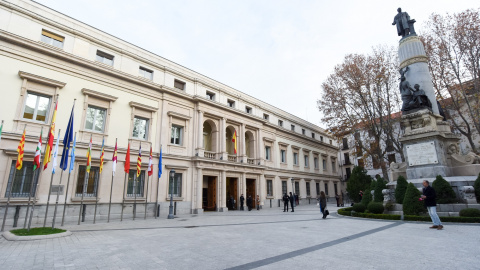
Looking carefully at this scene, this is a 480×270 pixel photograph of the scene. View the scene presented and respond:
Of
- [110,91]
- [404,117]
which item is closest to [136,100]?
[110,91]

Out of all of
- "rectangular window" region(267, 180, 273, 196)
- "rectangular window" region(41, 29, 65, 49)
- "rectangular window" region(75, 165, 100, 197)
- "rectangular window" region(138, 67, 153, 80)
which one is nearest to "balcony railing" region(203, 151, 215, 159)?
"rectangular window" region(138, 67, 153, 80)

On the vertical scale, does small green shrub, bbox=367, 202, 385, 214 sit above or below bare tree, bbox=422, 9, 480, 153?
below

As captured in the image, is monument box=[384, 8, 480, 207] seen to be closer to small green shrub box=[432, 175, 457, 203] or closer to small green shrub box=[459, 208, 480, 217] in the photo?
small green shrub box=[432, 175, 457, 203]

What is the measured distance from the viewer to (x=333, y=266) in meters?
4.60

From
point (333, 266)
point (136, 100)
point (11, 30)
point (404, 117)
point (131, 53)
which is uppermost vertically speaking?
point (131, 53)

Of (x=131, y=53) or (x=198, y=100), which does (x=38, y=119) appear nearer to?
(x=131, y=53)

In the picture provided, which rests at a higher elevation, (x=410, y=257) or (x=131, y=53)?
(x=131, y=53)

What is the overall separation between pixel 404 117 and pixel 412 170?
287 cm

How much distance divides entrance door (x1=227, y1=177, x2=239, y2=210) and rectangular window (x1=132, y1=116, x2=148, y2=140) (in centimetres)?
1132

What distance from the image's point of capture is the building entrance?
941 inches

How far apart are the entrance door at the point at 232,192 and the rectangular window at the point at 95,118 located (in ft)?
47.6

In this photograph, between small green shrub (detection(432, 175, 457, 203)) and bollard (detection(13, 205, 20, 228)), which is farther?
bollard (detection(13, 205, 20, 228))

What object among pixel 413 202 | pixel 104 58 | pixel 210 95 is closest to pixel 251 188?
pixel 210 95

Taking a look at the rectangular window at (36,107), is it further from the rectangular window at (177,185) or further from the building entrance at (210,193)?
the building entrance at (210,193)
